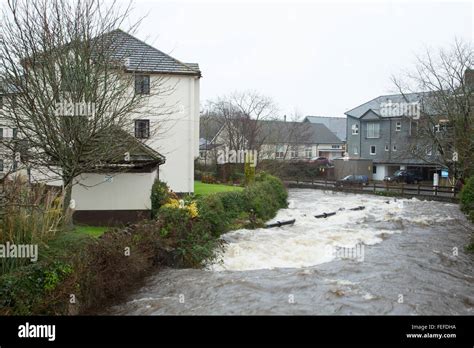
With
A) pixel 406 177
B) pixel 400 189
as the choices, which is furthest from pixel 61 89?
pixel 406 177

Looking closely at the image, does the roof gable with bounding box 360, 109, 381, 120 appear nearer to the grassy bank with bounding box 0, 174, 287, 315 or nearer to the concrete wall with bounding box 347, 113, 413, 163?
the concrete wall with bounding box 347, 113, 413, 163

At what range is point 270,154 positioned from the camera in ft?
152

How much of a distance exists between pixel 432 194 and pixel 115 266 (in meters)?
31.7

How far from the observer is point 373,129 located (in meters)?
54.5

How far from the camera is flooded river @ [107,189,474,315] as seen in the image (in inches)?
397

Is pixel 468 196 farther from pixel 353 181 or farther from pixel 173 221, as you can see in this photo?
pixel 353 181

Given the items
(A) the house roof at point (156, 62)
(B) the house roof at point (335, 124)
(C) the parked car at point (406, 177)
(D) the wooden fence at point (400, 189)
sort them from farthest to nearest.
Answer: (B) the house roof at point (335, 124)
(C) the parked car at point (406, 177)
(D) the wooden fence at point (400, 189)
(A) the house roof at point (156, 62)

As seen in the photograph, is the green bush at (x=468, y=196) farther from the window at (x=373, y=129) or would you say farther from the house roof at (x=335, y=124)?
the house roof at (x=335, y=124)

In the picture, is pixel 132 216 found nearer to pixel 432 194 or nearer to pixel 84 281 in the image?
pixel 84 281

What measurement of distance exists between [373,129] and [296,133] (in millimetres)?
11733

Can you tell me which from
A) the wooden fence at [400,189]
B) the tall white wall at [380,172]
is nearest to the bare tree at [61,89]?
the wooden fence at [400,189]

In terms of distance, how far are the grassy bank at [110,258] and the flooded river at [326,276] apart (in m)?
0.55

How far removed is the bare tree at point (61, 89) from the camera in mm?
12547
